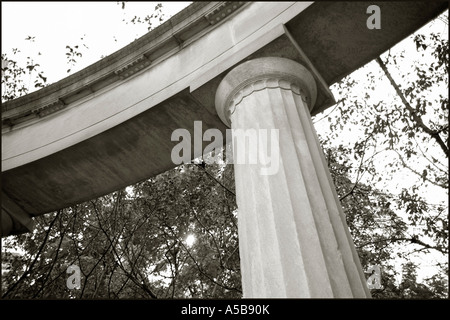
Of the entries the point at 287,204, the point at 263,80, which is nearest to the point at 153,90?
the point at 263,80

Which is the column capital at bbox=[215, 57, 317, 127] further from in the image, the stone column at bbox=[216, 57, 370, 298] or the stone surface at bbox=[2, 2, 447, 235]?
the stone surface at bbox=[2, 2, 447, 235]

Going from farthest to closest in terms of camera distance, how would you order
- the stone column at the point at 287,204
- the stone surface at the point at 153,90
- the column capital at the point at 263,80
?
the stone surface at the point at 153,90, the column capital at the point at 263,80, the stone column at the point at 287,204

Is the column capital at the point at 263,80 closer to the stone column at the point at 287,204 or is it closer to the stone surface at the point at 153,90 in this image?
the stone column at the point at 287,204

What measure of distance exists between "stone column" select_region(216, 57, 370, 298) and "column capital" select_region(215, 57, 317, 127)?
4 centimetres

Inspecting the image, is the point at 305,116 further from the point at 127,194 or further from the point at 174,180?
the point at 127,194

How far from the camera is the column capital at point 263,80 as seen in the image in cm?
1320

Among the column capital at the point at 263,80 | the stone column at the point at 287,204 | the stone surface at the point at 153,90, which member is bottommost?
the stone column at the point at 287,204

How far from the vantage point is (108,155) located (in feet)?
62.6

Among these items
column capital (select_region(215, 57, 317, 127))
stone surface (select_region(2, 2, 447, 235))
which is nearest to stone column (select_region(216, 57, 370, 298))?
column capital (select_region(215, 57, 317, 127))

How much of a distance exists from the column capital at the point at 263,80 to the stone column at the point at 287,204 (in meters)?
0.04

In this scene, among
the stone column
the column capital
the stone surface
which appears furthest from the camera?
the stone surface

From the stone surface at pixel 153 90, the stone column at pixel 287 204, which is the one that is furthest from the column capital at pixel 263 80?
the stone surface at pixel 153 90

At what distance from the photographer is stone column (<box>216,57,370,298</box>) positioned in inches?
345

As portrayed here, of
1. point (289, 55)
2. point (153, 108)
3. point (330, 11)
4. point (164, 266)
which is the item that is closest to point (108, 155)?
point (153, 108)
